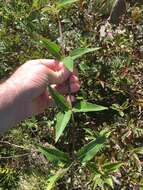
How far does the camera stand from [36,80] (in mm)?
2262

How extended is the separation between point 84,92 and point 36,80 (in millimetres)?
413

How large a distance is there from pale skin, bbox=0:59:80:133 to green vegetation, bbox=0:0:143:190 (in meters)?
0.12

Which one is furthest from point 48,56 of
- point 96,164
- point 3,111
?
point 96,164

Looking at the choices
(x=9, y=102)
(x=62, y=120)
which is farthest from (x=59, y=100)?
(x=9, y=102)

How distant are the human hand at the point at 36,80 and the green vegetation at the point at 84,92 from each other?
11 centimetres

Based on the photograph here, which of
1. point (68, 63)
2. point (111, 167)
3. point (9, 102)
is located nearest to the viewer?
point (68, 63)

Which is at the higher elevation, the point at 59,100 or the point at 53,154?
the point at 59,100

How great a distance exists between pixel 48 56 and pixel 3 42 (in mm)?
340

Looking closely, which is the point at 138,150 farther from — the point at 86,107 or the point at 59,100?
the point at 59,100

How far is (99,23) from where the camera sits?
2.72 m

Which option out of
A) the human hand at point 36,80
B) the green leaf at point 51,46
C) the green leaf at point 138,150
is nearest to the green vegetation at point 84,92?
the green leaf at point 138,150

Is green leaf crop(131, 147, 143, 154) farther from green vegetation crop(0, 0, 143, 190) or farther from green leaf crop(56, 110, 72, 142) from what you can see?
green leaf crop(56, 110, 72, 142)

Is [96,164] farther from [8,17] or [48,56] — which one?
[8,17]

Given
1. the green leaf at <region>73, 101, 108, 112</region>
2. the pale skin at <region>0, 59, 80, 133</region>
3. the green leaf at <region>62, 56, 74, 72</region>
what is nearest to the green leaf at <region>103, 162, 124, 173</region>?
the green leaf at <region>73, 101, 108, 112</region>
